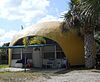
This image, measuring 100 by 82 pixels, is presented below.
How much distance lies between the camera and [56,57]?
38.0 m

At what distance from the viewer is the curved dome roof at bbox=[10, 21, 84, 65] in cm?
3747

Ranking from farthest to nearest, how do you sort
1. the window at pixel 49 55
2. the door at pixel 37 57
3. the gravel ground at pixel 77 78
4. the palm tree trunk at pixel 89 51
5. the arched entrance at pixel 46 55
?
the door at pixel 37 57 → the window at pixel 49 55 → the arched entrance at pixel 46 55 → the palm tree trunk at pixel 89 51 → the gravel ground at pixel 77 78

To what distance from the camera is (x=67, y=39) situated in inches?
1496

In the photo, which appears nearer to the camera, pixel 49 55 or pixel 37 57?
pixel 49 55

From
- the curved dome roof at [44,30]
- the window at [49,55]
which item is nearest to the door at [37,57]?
the window at [49,55]

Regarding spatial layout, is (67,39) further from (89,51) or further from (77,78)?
(77,78)

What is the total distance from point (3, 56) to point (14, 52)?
10100mm

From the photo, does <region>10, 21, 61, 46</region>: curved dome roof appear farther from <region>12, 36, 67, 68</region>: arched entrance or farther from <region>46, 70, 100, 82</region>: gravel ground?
<region>46, 70, 100, 82</region>: gravel ground

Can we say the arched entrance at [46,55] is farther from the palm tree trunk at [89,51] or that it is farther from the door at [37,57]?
the palm tree trunk at [89,51]

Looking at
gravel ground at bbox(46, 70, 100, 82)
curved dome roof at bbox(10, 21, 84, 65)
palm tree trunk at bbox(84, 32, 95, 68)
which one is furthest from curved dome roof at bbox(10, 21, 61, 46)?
gravel ground at bbox(46, 70, 100, 82)

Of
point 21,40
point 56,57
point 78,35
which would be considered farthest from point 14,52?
point 78,35

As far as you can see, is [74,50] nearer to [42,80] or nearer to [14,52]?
[14,52]

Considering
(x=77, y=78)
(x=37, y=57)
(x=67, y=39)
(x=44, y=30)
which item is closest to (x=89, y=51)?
(x=67, y=39)

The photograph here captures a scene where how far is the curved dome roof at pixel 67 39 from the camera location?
123ft
